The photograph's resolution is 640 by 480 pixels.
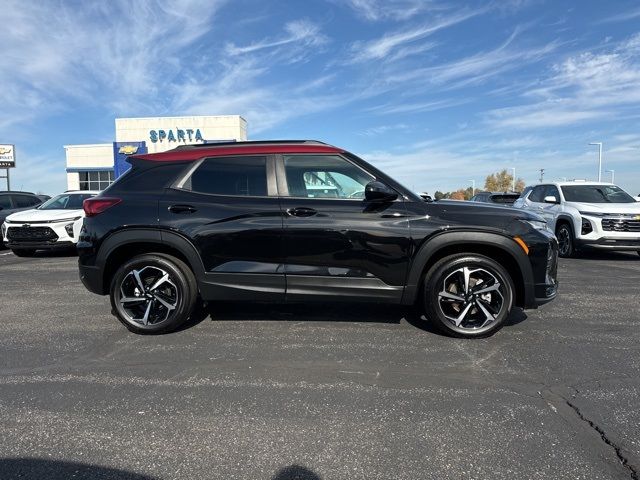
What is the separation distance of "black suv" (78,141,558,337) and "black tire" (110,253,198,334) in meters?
0.01

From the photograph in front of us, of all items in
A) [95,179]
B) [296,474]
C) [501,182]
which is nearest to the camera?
[296,474]

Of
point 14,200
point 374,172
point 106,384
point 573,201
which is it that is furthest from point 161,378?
point 14,200

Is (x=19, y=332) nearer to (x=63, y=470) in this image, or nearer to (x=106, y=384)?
(x=106, y=384)

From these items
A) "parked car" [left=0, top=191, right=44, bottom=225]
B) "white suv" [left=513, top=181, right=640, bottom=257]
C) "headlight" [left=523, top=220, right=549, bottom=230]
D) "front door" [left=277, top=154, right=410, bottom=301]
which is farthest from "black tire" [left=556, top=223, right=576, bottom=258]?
"parked car" [left=0, top=191, right=44, bottom=225]

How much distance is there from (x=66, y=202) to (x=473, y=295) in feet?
36.2

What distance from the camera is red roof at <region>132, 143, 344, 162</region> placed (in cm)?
457

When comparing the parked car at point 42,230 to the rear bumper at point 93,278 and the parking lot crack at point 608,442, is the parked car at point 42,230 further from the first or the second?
the parking lot crack at point 608,442

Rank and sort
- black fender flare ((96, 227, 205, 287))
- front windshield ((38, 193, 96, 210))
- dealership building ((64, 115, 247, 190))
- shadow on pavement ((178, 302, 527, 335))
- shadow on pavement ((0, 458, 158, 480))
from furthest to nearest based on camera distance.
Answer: dealership building ((64, 115, 247, 190))
front windshield ((38, 193, 96, 210))
shadow on pavement ((178, 302, 527, 335))
black fender flare ((96, 227, 205, 287))
shadow on pavement ((0, 458, 158, 480))

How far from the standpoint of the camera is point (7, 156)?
37.7m

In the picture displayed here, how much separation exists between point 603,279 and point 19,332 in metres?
8.38

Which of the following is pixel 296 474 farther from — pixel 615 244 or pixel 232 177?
pixel 615 244

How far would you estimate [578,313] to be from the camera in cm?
537

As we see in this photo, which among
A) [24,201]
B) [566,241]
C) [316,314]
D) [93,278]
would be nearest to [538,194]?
[566,241]

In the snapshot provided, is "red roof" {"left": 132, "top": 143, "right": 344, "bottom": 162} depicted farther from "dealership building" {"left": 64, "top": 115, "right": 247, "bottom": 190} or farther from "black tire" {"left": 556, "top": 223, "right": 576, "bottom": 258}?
"dealership building" {"left": 64, "top": 115, "right": 247, "bottom": 190}
